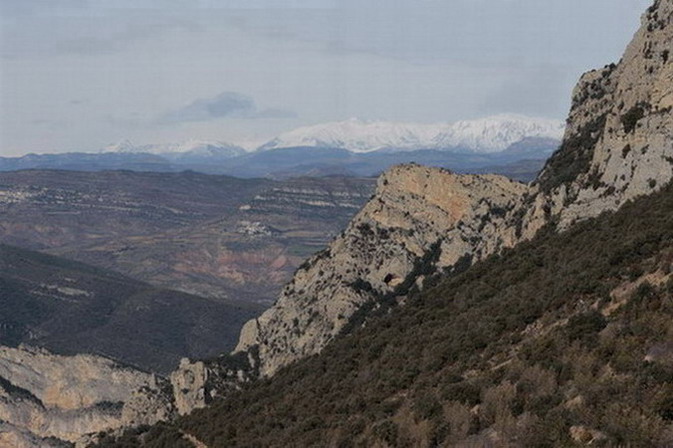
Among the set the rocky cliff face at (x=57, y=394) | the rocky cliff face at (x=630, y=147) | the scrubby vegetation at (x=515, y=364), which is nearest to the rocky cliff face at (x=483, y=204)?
the rocky cliff face at (x=630, y=147)

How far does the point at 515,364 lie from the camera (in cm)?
2753

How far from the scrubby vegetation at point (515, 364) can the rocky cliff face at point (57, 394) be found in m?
59.6

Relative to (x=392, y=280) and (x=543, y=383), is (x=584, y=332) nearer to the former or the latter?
(x=543, y=383)

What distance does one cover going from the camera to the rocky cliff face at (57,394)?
10894 cm

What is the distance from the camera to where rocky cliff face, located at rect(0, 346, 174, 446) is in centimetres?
10894

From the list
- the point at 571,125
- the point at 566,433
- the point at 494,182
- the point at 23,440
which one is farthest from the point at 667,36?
the point at 23,440

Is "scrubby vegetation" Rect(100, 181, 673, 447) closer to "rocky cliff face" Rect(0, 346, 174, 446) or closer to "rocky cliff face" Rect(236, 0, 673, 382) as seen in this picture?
"rocky cliff face" Rect(236, 0, 673, 382)

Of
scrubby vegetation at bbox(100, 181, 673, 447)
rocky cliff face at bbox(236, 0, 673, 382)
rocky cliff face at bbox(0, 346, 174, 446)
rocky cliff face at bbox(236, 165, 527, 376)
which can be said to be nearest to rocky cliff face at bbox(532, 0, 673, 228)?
rocky cliff face at bbox(236, 0, 673, 382)

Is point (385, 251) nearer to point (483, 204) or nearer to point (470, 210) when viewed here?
point (470, 210)

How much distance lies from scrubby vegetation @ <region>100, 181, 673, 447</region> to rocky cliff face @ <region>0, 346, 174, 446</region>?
195 ft

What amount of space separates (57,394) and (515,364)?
98701 millimetres

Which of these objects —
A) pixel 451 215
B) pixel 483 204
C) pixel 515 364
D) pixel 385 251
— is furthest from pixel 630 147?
pixel 451 215

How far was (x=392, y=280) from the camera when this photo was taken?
7275 centimetres

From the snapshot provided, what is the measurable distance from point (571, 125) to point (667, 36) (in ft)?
64.6
